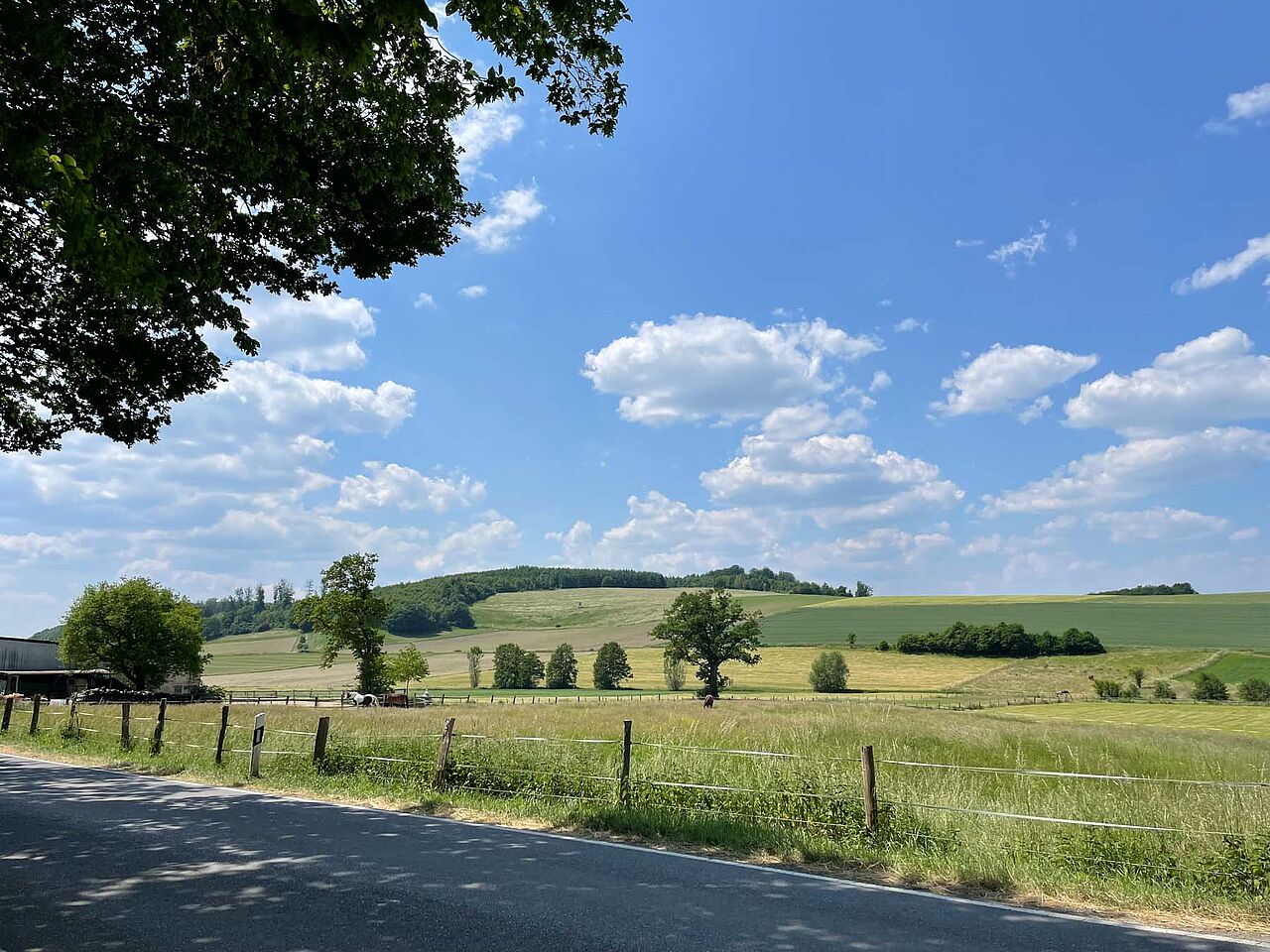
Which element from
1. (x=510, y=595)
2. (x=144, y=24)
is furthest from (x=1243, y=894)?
(x=510, y=595)

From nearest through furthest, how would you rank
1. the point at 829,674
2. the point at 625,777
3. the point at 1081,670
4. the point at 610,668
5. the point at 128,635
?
the point at 625,777, the point at 128,635, the point at 1081,670, the point at 829,674, the point at 610,668

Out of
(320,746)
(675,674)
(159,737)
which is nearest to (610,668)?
(675,674)

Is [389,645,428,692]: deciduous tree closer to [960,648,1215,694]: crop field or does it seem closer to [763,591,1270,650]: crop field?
[960,648,1215,694]: crop field

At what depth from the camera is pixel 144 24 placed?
7793 mm

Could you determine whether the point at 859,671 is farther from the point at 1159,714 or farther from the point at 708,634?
the point at 1159,714

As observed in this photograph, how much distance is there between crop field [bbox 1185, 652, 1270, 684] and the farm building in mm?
86551

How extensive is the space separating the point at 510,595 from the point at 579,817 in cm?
17266

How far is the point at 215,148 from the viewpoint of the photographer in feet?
26.0

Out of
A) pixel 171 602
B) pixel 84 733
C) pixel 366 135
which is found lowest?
pixel 84 733

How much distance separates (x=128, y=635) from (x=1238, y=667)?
89385mm

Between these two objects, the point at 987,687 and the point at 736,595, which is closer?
the point at 987,687

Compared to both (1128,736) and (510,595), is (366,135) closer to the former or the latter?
(1128,736)

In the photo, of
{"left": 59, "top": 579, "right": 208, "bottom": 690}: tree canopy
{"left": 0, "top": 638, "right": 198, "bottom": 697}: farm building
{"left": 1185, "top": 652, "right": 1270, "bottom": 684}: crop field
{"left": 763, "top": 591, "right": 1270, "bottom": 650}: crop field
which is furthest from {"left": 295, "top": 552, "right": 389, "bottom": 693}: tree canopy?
{"left": 1185, "top": 652, "right": 1270, "bottom": 684}: crop field

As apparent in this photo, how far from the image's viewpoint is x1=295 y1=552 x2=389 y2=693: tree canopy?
54.2 m
